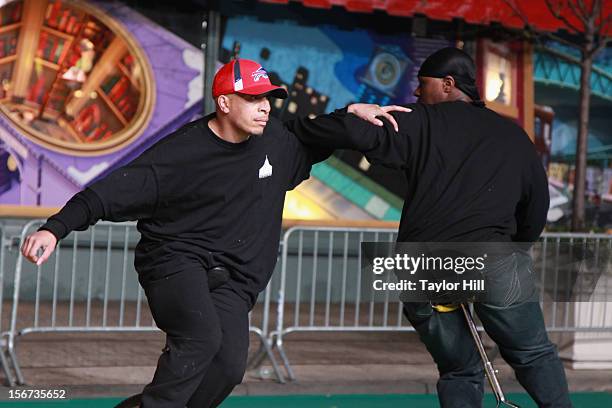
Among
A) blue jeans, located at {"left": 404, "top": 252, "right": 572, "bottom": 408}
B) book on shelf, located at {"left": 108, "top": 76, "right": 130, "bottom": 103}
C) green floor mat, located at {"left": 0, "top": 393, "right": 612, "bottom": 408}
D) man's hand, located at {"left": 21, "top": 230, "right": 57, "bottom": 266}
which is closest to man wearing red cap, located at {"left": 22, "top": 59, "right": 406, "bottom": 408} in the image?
man's hand, located at {"left": 21, "top": 230, "right": 57, "bottom": 266}

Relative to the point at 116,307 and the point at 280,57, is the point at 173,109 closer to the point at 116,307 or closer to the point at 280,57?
the point at 280,57

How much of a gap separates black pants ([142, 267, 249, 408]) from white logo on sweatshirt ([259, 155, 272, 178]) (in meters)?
0.55

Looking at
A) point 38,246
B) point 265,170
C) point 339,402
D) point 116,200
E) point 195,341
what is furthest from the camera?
point 339,402

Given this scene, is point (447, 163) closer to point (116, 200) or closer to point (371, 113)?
point (371, 113)

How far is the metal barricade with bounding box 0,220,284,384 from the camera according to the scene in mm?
8922

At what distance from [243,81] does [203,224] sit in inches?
27.5

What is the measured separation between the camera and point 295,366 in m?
9.61

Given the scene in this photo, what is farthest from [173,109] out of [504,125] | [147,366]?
[504,125]

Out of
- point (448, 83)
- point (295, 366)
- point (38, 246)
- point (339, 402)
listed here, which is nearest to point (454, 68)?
point (448, 83)

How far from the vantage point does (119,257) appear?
13.4 meters

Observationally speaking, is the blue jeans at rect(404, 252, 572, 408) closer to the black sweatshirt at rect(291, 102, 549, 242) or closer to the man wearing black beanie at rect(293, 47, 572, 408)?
the man wearing black beanie at rect(293, 47, 572, 408)

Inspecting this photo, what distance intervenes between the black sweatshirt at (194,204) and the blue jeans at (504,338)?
101cm

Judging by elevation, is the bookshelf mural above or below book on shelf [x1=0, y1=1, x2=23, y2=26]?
below

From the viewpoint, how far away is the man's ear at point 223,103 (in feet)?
17.9
